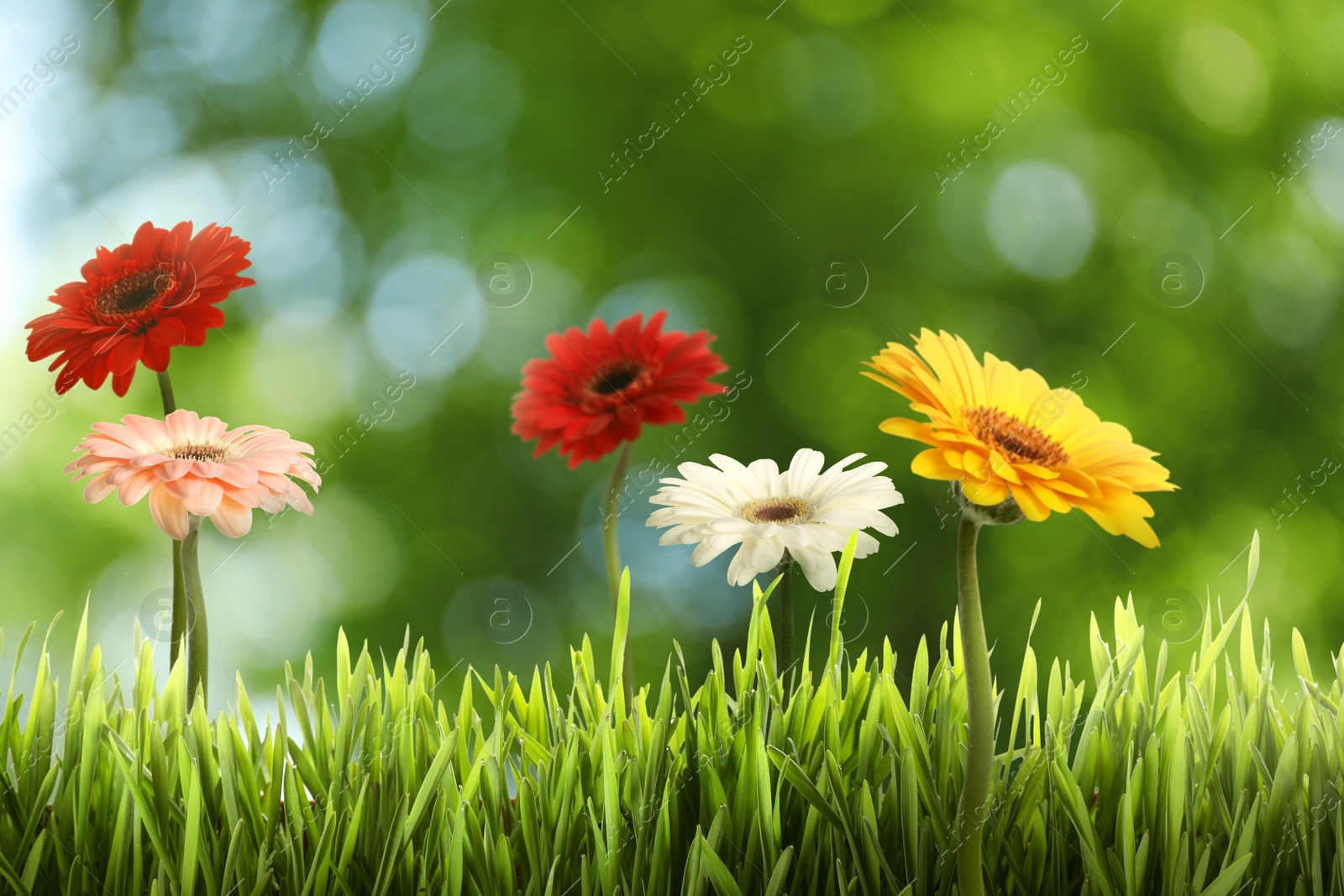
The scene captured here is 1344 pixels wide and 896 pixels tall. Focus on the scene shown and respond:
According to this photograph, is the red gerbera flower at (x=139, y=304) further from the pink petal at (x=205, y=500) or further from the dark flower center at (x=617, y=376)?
→ the dark flower center at (x=617, y=376)

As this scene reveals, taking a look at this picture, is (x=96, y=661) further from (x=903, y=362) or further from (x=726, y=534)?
(x=903, y=362)

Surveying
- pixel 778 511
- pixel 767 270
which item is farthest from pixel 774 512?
pixel 767 270

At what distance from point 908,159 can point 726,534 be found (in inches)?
70.0

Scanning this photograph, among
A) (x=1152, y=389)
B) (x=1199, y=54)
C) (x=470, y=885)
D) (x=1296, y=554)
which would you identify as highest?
(x=1199, y=54)

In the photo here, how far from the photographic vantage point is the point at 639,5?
2.32 m

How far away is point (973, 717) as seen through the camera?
49 cm

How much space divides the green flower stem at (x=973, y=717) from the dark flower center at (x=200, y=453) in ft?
1.78

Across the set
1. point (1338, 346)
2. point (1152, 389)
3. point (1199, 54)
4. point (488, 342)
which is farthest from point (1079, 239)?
point (488, 342)

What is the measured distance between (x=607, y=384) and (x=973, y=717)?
1.86 ft

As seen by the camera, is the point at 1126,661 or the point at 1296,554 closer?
the point at 1126,661

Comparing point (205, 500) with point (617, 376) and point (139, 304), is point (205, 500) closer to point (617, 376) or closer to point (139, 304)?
point (139, 304)

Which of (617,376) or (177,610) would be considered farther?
(617,376)

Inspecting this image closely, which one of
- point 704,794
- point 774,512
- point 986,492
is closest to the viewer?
point 986,492

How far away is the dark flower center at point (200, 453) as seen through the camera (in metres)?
0.71
